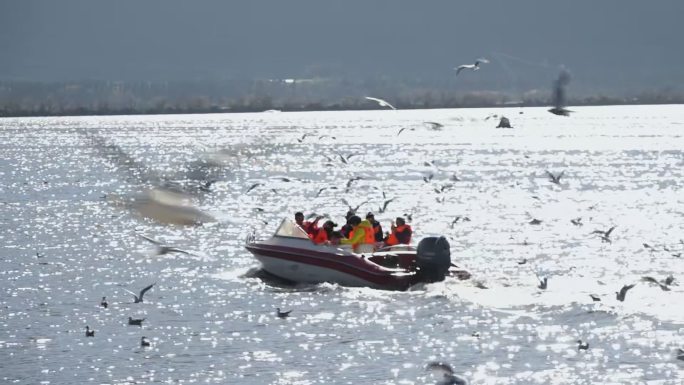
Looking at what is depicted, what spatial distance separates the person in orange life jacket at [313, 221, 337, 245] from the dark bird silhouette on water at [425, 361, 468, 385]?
1153cm

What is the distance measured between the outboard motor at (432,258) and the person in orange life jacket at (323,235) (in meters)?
3.65

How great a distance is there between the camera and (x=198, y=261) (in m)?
52.1

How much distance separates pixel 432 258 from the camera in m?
38.9

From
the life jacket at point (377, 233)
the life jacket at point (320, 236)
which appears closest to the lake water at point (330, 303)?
the life jacket at point (320, 236)

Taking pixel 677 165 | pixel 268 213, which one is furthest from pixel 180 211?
pixel 677 165

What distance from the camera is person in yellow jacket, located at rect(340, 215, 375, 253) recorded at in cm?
4172

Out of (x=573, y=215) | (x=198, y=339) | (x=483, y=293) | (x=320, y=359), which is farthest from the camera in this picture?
(x=573, y=215)

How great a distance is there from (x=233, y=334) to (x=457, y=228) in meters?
32.5

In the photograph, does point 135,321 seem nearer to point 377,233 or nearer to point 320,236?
point 320,236

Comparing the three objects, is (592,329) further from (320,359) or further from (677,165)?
(677,165)

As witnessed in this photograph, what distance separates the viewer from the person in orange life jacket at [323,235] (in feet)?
137

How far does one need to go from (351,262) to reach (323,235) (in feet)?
6.18

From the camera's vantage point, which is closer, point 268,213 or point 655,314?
point 655,314

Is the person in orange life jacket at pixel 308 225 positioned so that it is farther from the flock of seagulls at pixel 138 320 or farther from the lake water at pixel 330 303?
the flock of seagulls at pixel 138 320
